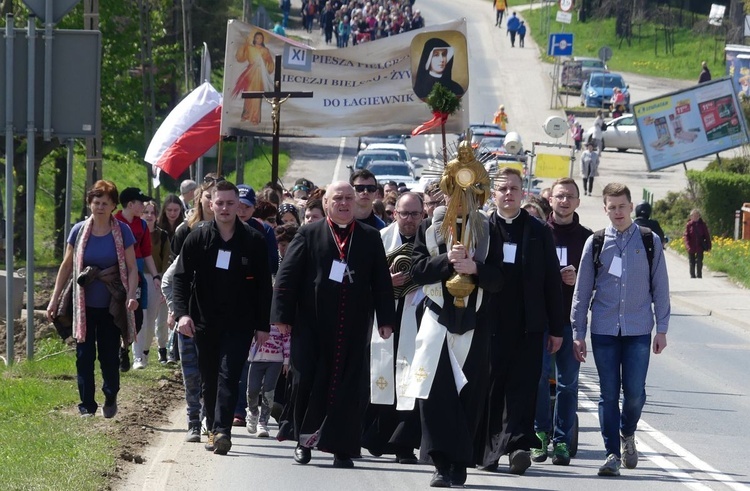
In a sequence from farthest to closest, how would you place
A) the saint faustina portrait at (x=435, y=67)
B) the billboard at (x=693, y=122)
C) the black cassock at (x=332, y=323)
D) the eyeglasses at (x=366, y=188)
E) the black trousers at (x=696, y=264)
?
the billboard at (x=693, y=122)
the black trousers at (x=696, y=264)
the saint faustina portrait at (x=435, y=67)
the eyeglasses at (x=366, y=188)
the black cassock at (x=332, y=323)

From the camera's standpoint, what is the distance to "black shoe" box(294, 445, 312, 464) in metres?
9.73

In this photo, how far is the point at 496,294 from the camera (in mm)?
9312

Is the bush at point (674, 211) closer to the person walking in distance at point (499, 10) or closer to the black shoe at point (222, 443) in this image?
the black shoe at point (222, 443)

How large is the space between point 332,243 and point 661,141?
108ft

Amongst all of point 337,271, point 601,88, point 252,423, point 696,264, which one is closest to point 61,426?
point 252,423

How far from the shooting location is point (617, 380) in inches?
382

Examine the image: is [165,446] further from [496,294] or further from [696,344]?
[696,344]

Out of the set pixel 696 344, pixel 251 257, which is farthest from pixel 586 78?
pixel 251 257

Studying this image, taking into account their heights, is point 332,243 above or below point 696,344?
above

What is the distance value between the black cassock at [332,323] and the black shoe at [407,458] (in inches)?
14.9

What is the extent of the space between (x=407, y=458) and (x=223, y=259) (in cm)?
183

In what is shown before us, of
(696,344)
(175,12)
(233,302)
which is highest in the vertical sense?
(175,12)

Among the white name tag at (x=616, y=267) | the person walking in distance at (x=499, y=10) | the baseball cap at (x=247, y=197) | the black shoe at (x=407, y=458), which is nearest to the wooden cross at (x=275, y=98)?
the baseball cap at (x=247, y=197)

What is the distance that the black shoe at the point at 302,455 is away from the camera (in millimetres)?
9727
